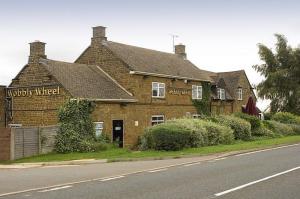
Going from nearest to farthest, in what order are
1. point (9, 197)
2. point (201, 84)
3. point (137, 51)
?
point (9, 197), point (137, 51), point (201, 84)

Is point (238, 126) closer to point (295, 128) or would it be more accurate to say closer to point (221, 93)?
point (221, 93)

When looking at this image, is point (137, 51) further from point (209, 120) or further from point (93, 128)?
point (93, 128)

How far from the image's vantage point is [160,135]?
28.4 metres

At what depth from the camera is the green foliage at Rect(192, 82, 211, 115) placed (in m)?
45.5

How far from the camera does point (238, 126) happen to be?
125 ft

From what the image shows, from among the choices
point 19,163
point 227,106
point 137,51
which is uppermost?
point 137,51

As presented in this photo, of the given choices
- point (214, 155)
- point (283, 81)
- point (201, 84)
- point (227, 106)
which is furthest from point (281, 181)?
point (283, 81)

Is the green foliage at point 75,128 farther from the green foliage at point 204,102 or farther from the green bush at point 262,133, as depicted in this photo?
the green bush at point 262,133

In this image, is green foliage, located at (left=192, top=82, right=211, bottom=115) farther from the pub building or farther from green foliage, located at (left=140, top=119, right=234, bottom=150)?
green foliage, located at (left=140, top=119, right=234, bottom=150)

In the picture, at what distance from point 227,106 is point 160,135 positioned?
24816mm

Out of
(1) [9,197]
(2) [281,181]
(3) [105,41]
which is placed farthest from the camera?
(3) [105,41]

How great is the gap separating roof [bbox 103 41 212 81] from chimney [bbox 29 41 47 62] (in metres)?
6.49

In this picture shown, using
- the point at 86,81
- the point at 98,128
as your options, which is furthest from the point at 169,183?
the point at 86,81

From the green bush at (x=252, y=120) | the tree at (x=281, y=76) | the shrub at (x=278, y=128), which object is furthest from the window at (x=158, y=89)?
the tree at (x=281, y=76)
